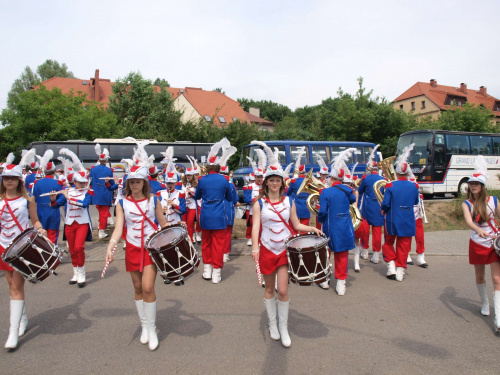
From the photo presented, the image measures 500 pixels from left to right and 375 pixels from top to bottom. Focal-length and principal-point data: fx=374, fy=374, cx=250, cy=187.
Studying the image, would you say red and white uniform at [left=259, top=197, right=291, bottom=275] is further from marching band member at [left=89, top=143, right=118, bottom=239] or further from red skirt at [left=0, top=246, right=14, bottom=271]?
marching band member at [left=89, top=143, right=118, bottom=239]

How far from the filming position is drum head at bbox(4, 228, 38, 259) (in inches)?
152

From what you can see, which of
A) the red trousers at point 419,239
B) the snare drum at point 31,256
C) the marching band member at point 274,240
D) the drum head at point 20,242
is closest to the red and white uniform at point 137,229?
the snare drum at point 31,256

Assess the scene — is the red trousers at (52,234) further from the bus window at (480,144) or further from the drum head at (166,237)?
the bus window at (480,144)

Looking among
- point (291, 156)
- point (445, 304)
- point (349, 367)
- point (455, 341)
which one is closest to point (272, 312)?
point (349, 367)

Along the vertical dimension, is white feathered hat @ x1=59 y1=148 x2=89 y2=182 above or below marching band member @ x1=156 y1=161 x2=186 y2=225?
above

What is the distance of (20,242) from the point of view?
4.02 m

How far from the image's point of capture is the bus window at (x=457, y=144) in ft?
62.3

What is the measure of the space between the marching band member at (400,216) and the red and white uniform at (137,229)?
4.34m

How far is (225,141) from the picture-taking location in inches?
269

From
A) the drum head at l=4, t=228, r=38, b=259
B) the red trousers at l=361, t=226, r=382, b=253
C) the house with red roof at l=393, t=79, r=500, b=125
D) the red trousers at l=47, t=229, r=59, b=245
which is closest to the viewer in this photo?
the drum head at l=4, t=228, r=38, b=259

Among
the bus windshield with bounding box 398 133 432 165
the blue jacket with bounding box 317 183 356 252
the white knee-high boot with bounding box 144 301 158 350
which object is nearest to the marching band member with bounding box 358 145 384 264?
the blue jacket with bounding box 317 183 356 252

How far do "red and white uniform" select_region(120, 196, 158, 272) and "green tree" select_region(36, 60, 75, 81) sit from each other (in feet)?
204

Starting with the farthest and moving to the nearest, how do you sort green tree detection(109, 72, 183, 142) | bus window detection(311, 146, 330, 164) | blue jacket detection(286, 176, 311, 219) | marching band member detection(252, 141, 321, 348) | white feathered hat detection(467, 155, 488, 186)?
green tree detection(109, 72, 183, 142) < bus window detection(311, 146, 330, 164) < blue jacket detection(286, 176, 311, 219) < white feathered hat detection(467, 155, 488, 186) < marching band member detection(252, 141, 321, 348)

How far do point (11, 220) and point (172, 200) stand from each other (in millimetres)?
2901
